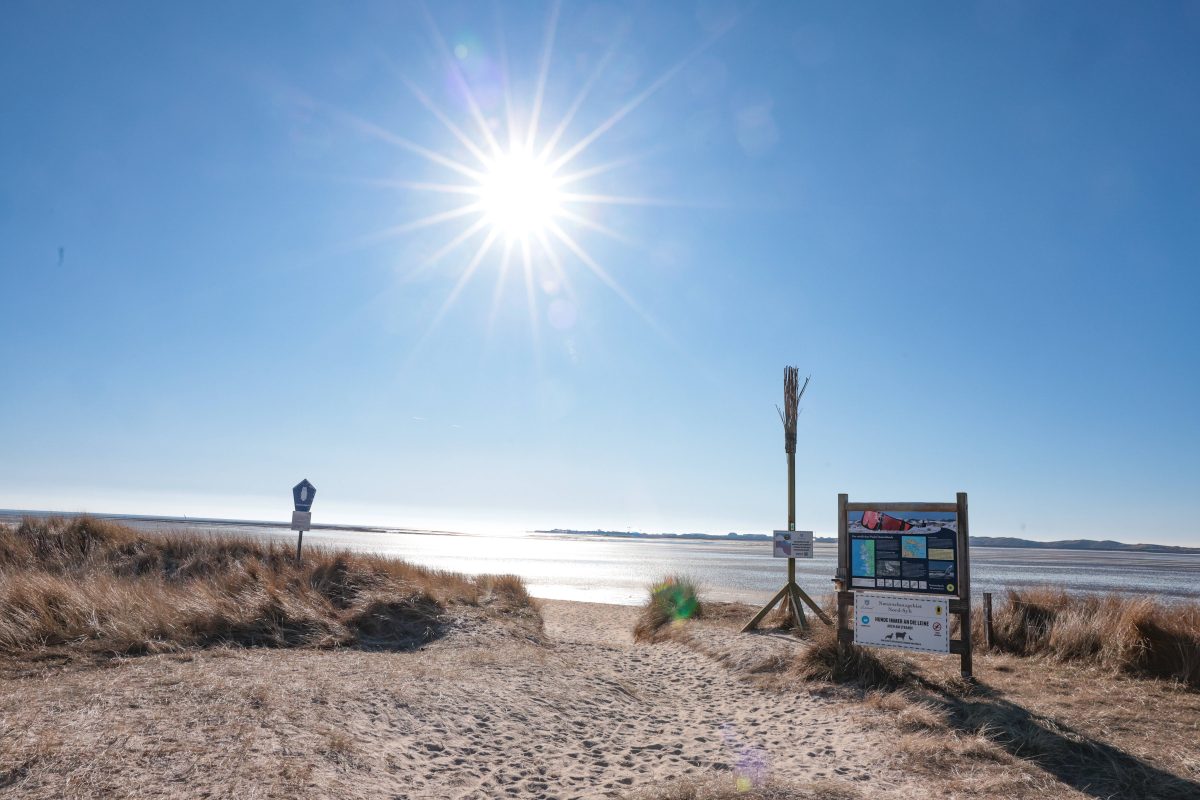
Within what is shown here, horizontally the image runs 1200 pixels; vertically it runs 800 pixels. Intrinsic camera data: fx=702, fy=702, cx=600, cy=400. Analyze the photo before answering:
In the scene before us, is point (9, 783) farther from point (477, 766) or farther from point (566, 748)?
point (566, 748)

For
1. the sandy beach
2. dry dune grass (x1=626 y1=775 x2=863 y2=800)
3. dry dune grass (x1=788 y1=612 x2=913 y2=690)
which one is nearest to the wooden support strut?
dry dune grass (x1=788 y1=612 x2=913 y2=690)

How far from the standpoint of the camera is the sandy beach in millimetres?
4754

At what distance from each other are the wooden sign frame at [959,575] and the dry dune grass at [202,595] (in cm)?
636

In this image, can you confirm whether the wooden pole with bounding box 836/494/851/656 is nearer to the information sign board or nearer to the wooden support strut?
the information sign board

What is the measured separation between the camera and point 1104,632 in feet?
32.1

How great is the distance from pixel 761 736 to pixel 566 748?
1999mm

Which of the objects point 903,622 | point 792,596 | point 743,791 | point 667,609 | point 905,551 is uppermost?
point 905,551

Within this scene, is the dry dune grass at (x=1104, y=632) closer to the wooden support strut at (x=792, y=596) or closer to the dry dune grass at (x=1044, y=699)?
the dry dune grass at (x=1044, y=699)

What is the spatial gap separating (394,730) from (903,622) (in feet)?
21.8

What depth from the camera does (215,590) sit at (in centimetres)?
1109

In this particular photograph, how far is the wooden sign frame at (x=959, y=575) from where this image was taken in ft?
29.8

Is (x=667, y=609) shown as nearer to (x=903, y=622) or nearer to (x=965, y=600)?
(x=903, y=622)

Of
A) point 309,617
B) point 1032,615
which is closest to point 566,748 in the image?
point 309,617

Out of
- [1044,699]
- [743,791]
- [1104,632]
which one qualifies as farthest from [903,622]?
[743,791]
